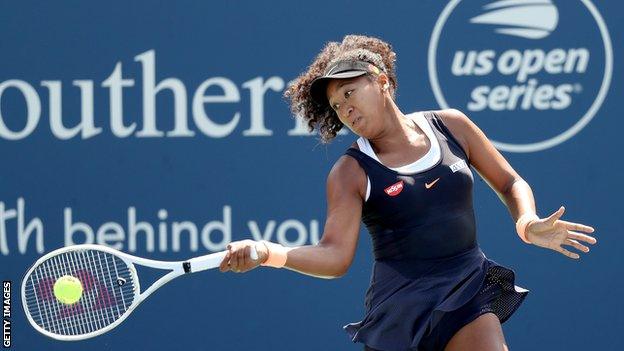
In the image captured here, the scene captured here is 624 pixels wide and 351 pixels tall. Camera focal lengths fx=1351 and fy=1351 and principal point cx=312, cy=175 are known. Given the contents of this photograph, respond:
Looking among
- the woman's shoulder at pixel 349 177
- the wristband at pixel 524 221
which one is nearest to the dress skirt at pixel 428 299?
the wristband at pixel 524 221

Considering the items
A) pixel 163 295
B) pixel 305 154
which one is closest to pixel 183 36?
pixel 305 154

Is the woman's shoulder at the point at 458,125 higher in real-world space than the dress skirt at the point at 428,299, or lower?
higher

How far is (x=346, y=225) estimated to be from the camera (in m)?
4.17

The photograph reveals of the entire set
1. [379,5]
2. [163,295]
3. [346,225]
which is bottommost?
[163,295]

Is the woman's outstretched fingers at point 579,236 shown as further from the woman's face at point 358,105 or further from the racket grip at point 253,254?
the racket grip at point 253,254

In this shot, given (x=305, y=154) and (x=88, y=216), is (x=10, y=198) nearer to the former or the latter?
(x=88, y=216)

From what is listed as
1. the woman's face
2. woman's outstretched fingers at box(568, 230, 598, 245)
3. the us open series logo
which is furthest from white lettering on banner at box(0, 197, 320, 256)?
woman's outstretched fingers at box(568, 230, 598, 245)

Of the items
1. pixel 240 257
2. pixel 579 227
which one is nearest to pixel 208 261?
pixel 240 257

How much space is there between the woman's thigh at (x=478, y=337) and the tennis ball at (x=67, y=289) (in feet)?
4.09

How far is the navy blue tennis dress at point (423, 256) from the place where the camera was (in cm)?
415

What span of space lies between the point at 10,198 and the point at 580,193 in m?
2.61

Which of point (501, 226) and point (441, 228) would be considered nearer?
point (441, 228)

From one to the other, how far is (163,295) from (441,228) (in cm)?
234

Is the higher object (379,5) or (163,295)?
(379,5)
